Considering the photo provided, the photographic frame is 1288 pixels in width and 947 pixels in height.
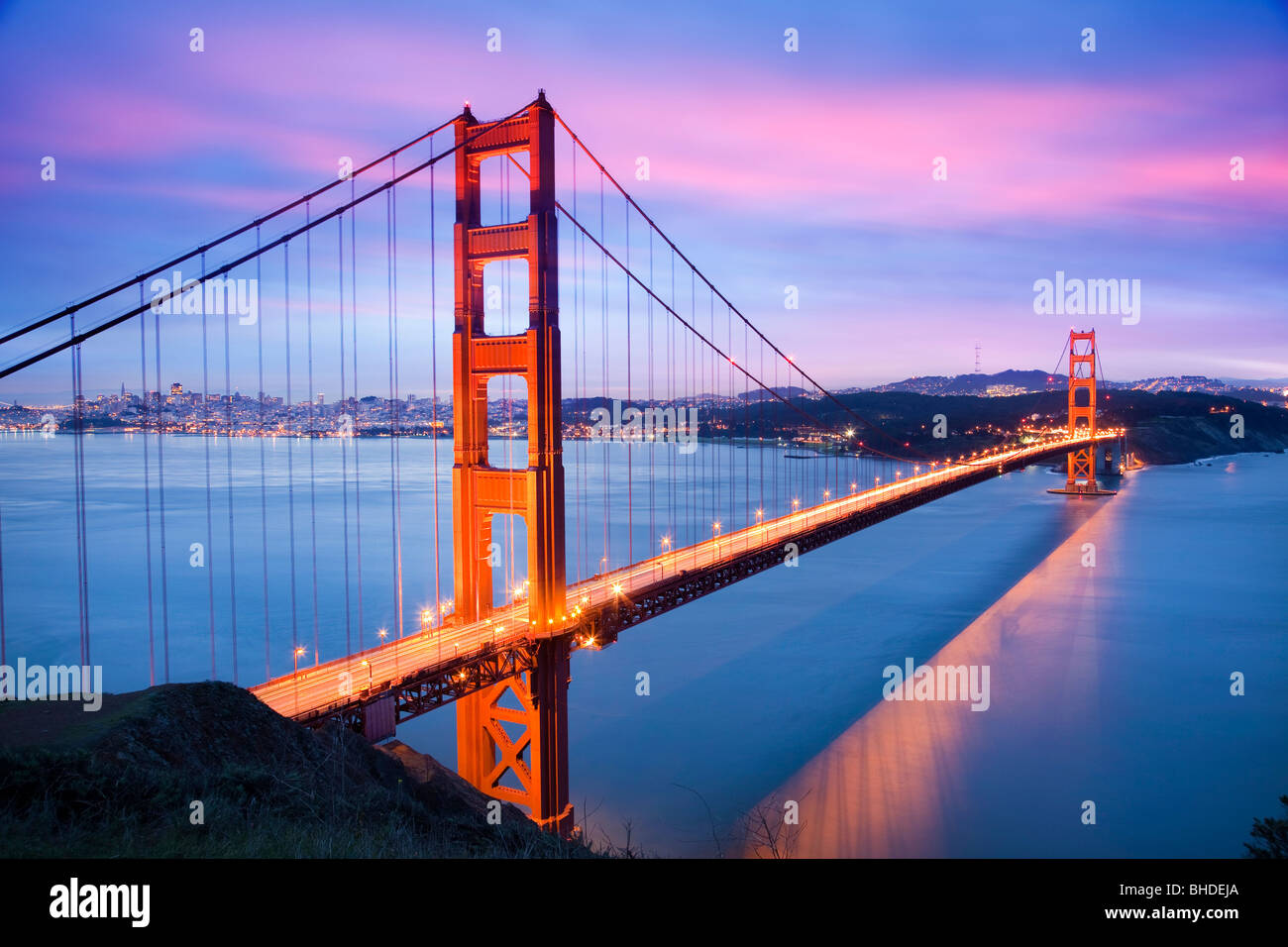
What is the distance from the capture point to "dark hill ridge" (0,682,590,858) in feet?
14.2

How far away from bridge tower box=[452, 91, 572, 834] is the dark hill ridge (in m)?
3.90

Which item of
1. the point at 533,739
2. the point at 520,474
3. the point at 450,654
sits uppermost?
the point at 520,474

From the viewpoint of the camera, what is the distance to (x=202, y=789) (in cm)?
526

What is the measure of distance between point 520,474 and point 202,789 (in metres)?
7.36

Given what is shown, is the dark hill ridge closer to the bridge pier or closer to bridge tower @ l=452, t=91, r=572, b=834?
the bridge pier

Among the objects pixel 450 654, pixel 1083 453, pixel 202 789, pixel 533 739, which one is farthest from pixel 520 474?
pixel 1083 453

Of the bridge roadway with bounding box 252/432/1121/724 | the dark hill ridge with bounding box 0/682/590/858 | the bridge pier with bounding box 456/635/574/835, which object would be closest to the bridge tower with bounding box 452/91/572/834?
the bridge pier with bounding box 456/635/574/835

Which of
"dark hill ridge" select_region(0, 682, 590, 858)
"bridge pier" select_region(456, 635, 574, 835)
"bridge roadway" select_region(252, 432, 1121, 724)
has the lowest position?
"bridge pier" select_region(456, 635, 574, 835)

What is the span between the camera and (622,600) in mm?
13242

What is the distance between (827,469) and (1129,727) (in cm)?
6249

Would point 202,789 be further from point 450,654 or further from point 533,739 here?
point 533,739

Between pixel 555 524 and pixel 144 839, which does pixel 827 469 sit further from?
pixel 144 839

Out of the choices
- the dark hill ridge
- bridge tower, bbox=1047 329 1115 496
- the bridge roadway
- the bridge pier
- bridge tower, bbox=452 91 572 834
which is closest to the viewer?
the dark hill ridge
